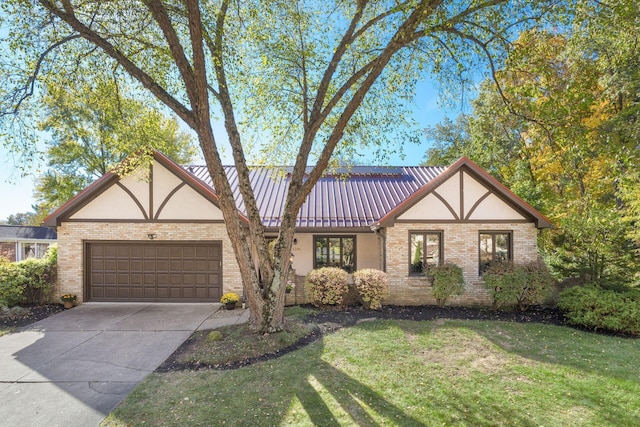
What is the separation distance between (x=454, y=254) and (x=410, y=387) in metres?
6.53

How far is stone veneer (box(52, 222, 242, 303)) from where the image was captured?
10.4m

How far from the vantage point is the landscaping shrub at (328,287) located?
370 inches

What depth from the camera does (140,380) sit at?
516 cm

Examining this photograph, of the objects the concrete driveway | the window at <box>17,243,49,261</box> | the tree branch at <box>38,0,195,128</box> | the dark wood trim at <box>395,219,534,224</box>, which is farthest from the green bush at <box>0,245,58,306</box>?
the window at <box>17,243,49,261</box>

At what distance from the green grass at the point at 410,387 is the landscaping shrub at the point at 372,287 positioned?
244 cm

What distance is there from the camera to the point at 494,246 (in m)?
10.7

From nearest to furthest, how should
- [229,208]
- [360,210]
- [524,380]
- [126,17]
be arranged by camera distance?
A: [524,380]
[229,208]
[126,17]
[360,210]

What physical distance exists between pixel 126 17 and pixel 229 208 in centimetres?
495

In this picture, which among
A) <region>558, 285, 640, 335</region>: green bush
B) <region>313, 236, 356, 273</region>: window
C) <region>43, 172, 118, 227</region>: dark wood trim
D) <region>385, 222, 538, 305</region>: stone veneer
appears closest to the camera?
<region>558, 285, 640, 335</region>: green bush

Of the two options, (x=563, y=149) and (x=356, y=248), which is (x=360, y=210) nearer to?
(x=356, y=248)

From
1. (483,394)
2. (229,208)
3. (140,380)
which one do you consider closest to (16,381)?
(140,380)

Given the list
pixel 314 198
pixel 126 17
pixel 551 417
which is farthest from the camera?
pixel 314 198

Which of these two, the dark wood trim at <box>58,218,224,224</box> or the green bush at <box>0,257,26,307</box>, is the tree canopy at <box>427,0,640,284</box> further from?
the green bush at <box>0,257,26,307</box>

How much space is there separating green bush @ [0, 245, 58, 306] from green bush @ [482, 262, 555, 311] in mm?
13839
